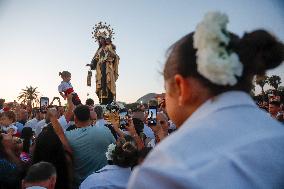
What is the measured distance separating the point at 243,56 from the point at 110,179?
2386 mm

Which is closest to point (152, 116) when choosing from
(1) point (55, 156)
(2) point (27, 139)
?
(1) point (55, 156)

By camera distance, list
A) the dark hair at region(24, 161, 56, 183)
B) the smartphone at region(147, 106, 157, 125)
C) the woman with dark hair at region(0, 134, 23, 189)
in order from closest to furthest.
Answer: the dark hair at region(24, 161, 56, 183) → the woman with dark hair at region(0, 134, 23, 189) → the smartphone at region(147, 106, 157, 125)

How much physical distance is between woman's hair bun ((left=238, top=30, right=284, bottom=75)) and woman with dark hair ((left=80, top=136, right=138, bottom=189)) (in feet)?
7.50

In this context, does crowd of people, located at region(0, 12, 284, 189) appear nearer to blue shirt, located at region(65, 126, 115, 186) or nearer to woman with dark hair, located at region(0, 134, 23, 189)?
woman with dark hair, located at region(0, 134, 23, 189)

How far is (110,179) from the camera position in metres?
3.46

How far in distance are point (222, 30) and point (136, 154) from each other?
2436 mm

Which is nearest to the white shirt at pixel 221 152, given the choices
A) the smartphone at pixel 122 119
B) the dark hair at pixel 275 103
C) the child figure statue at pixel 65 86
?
the smartphone at pixel 122 119

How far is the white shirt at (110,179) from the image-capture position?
3.45 metres

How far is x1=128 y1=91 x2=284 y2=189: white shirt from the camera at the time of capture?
1057 mm

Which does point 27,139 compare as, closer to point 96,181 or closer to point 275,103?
point 96,181

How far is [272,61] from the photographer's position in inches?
57.9

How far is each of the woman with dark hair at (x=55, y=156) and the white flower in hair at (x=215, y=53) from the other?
3438mm

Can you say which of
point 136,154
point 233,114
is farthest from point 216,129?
point 136,154

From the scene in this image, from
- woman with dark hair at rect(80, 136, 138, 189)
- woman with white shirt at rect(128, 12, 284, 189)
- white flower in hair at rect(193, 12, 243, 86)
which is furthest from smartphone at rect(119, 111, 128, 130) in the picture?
white flower in hair at rect(193, 12, 243, 86)
